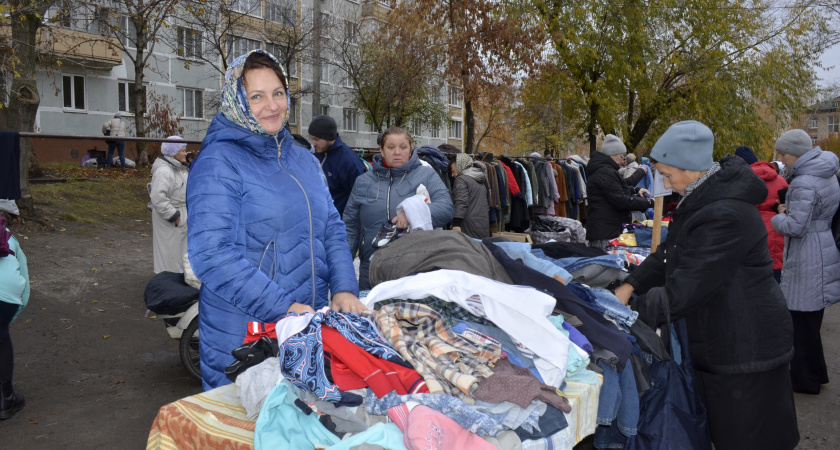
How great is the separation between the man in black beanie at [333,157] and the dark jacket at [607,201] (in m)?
2.52

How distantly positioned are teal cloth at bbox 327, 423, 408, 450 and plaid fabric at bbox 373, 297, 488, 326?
2.05 ft

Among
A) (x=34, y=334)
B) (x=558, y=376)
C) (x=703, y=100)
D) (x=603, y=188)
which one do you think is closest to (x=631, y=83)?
(x=703, y=100)

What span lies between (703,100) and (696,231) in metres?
21.0

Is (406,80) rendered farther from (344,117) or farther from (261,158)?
(261,158)

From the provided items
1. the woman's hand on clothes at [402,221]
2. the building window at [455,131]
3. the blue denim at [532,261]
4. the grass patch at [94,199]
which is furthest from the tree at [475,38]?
the building window at [455,131]

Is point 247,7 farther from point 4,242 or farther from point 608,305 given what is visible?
point 608,305

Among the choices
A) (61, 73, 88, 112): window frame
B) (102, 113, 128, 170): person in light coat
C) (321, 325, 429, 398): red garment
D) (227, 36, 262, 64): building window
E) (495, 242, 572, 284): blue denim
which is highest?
(227, 36, 262, 64): building window

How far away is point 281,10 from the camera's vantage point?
26.8m

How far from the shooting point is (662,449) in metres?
2.66

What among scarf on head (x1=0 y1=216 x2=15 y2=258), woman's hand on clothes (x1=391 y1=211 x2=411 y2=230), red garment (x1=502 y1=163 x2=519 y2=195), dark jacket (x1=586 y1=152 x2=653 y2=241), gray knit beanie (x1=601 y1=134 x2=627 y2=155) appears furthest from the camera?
red garment (x1=502 y1=163 x2=519 y2=195)

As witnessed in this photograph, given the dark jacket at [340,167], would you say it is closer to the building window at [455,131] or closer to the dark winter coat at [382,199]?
the dark winter coat at [382,199]

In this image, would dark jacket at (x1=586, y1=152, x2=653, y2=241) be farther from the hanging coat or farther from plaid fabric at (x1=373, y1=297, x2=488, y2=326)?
the hanging coat

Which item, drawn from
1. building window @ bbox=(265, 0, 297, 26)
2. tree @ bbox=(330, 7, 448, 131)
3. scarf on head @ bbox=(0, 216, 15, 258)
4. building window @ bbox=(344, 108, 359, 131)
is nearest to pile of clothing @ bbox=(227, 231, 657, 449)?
scarf on head @ bbox=(0, 216, 15, 258)

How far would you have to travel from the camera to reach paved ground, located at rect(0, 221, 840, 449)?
420 cm
